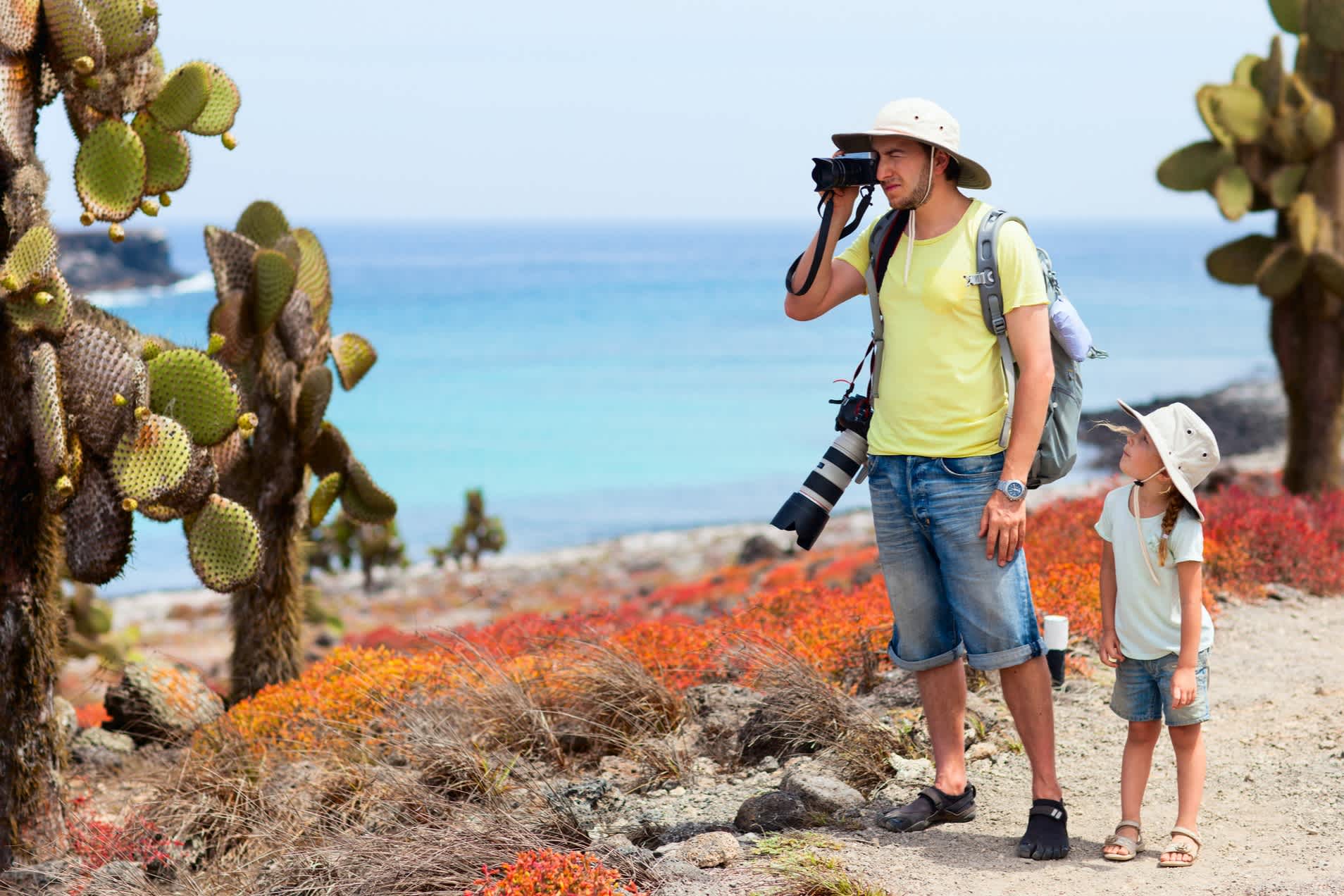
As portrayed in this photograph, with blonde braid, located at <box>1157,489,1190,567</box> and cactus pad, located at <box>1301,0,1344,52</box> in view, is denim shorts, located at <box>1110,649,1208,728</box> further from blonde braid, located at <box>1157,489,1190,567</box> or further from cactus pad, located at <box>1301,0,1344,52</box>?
cactus pad, located at <box>1301,0,1344,52</box>

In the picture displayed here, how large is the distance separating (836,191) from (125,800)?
520 centimetres

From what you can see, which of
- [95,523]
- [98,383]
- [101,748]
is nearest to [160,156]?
[98,383]

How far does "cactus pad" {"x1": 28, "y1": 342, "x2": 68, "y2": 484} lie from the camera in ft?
18.7

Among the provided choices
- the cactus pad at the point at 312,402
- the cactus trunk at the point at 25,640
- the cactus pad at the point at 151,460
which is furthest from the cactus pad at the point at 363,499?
the cactus trunk at the point at 25,640

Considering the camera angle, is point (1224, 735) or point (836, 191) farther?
point (1224, 735)

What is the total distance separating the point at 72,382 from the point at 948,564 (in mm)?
4070

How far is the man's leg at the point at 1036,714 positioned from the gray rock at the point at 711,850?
40.3 inches

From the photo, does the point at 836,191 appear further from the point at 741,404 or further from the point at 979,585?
the point at 741,404

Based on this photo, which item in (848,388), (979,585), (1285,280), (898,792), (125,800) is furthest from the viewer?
(1285,280)

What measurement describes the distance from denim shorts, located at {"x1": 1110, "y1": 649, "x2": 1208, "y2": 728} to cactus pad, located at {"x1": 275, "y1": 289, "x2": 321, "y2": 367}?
569 cm

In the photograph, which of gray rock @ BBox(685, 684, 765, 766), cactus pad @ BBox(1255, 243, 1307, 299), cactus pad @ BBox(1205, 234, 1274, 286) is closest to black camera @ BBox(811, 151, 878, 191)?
gray rock @ BBox(685, 684, 765, 766)

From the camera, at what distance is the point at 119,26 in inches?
240

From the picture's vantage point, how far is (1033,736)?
4.25m

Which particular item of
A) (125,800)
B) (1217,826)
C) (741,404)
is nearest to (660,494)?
(741,404)
